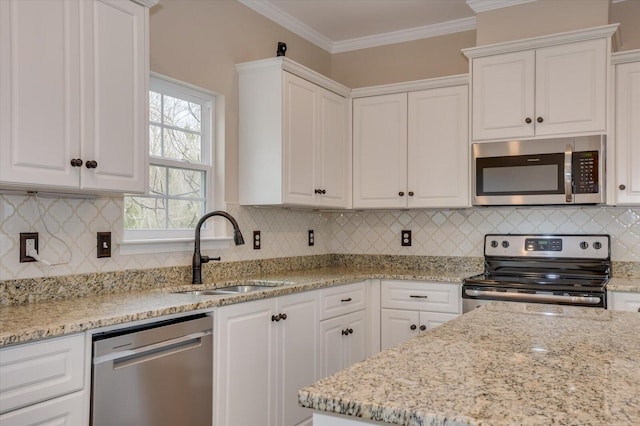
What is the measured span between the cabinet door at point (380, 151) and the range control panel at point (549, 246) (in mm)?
712

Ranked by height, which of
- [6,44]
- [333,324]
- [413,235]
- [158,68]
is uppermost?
[158,68]

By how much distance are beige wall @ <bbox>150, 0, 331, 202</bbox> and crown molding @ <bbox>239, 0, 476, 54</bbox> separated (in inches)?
2.2

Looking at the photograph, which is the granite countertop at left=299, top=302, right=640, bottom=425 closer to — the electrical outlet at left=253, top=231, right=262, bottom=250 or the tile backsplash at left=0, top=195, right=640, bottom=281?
the tile backsplash at left=0, top=195, right=640, bottom=281

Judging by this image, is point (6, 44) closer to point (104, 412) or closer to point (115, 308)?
point (115, 308)

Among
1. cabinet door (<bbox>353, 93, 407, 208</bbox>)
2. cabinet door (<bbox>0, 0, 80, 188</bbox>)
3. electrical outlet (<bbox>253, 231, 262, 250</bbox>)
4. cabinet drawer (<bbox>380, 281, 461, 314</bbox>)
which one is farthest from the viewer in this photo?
cabinet door (<bbox>353, 93, 407, 208</bbox>)

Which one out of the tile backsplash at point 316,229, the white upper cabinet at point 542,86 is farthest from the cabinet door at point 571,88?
the tile backsplash at point 316,229

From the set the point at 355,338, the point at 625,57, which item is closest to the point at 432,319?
the point at 355,338

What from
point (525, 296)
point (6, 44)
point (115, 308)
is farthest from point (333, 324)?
point (6, 44)

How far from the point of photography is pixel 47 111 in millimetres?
1891

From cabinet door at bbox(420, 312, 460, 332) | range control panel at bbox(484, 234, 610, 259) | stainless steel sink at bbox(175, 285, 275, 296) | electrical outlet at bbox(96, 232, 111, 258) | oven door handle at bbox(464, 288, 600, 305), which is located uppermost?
electrical outlet at bbox(96, 232, 111, 258)

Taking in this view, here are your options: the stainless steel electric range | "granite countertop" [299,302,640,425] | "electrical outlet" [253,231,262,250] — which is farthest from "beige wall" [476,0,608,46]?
"granite countertop" [299,302,640,425]

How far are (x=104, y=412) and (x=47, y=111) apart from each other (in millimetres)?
1072

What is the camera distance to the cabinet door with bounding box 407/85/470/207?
3596 mm

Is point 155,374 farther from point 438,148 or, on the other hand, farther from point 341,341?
point 438,148
